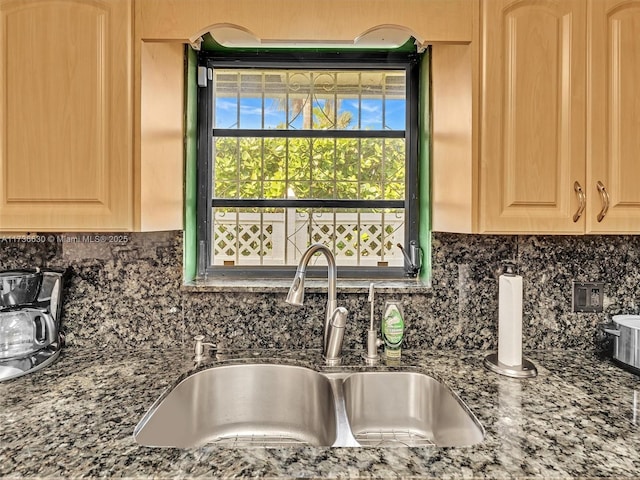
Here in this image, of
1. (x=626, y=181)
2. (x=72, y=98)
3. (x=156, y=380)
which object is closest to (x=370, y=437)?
(x=156, y=380)

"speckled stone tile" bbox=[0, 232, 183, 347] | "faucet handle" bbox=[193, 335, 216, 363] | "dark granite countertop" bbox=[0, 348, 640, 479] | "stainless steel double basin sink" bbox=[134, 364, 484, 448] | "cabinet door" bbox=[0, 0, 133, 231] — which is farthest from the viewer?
"speckled stone tile" bbox=[0, 232, 183, 347]

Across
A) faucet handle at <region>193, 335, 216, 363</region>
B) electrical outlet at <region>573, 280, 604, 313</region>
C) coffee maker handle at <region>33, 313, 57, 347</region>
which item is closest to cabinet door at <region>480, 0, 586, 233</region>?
electrical outlet at <region>573, 280, 604, 313</region>

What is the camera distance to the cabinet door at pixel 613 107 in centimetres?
122

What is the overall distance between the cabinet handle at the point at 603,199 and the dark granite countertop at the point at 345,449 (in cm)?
51

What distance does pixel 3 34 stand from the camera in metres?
1.18

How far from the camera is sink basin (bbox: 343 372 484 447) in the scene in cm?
130

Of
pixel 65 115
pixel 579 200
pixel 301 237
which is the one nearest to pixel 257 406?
pixel 301 237

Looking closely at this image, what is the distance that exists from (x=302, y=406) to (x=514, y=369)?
2.27 feet

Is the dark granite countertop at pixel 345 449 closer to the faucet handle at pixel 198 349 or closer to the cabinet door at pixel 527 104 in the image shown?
the faucet handle at pixel 198 349

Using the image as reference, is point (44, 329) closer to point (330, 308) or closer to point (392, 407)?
point (330, 308)

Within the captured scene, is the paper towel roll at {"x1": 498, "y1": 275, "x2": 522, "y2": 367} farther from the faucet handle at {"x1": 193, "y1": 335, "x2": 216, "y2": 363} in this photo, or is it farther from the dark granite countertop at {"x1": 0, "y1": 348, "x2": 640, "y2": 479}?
the faucet handle at {"x1": 193, "y1": 335, "x2": 216, "y2": 363}

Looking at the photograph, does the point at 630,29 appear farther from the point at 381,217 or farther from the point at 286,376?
the point at 286,376

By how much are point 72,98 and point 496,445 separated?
1426 mm

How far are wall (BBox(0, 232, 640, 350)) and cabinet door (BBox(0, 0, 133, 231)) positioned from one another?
0.35 metres
